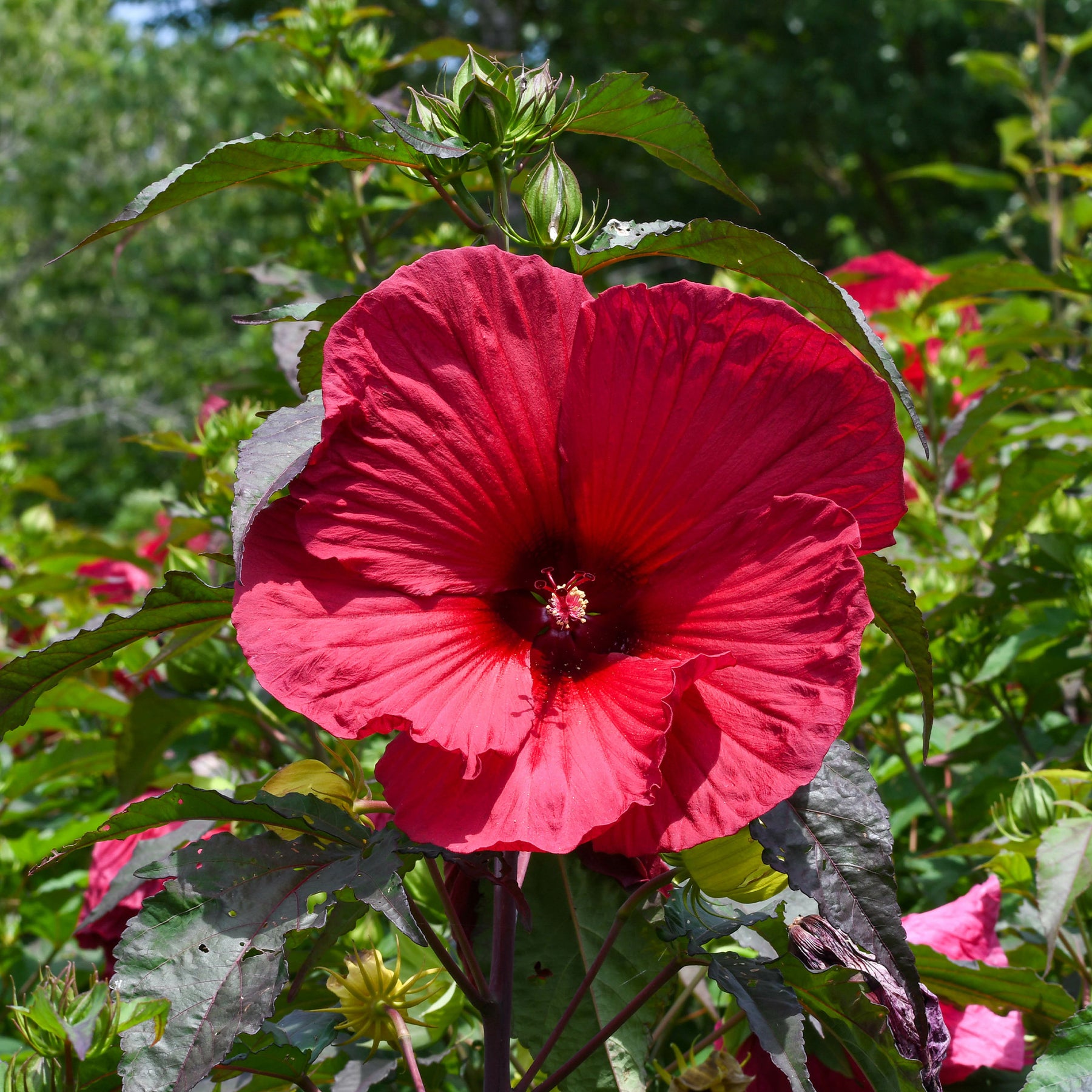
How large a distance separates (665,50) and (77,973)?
29.9 ft

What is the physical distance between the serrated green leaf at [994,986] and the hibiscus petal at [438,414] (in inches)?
16.8

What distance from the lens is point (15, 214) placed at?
1130cm

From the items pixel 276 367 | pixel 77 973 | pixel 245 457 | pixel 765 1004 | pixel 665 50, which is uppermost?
pixel 665 50

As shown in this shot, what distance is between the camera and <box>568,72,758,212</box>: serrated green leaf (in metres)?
0.67

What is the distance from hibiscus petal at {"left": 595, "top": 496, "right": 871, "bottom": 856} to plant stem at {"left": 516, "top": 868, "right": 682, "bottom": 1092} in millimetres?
64

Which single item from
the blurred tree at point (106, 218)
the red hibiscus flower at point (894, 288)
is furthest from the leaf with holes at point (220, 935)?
the blurred tree at point (106, 218)

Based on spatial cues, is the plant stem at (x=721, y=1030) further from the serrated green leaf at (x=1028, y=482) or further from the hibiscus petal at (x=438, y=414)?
the serrated green leaf at (x=1028, y=482)

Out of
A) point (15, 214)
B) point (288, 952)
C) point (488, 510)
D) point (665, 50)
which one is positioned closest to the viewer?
point (488, 510)

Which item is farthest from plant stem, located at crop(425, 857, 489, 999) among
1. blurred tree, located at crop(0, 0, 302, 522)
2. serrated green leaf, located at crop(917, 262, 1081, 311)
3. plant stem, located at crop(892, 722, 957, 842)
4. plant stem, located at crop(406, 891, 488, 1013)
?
blurred tree, located at crop(0, 0, 302, 522)

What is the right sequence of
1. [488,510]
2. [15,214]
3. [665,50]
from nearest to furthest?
[488,510], [665,50], [15,214]

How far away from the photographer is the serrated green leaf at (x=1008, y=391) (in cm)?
120

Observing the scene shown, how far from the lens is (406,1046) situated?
0.74 metres

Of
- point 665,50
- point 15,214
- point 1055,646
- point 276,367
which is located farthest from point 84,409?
point 1055,646

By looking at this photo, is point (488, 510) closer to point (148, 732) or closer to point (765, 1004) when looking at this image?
point (765, 1004)
